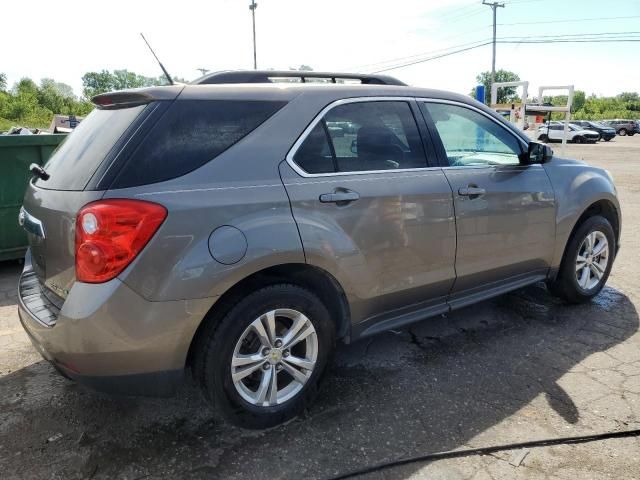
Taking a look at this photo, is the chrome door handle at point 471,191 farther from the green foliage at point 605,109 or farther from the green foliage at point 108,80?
the green foliage at point 108,80

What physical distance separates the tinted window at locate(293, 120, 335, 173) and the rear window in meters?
0.80

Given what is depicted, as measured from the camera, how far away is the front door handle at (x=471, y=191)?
10.6 ft

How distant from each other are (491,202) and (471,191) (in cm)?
22

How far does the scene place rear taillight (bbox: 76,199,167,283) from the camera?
2145mm

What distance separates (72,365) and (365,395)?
1.56m

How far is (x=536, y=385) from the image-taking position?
3.08m

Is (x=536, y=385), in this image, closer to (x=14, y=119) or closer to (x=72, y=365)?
(x=72, y=365)

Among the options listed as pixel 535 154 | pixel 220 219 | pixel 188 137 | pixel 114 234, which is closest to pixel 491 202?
pixel 535 154

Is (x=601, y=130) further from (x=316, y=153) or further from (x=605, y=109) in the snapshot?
(x=605, y=109)

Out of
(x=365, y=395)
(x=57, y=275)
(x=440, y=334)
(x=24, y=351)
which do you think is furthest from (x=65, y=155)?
Answer: (x=440, y=334)

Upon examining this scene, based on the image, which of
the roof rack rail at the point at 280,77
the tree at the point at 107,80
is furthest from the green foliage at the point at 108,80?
the roof rack rail at the point at 280,77

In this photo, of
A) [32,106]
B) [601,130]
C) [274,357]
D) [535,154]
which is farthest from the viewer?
[32,106]

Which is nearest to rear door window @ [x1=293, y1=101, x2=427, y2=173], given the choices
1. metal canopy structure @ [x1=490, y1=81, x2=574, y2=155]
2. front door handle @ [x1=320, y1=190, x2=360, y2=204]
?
front door handle @ [x1=320, y1=190, x2=360, y2=204]

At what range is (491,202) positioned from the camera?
3395 millimetres
